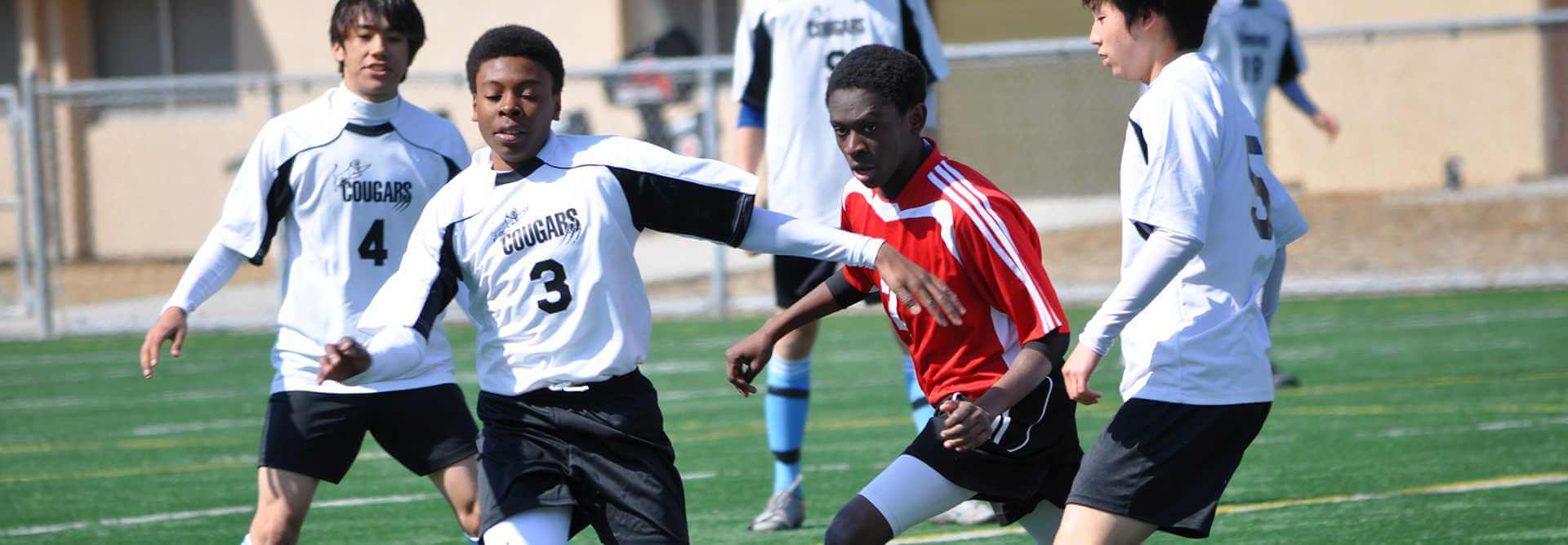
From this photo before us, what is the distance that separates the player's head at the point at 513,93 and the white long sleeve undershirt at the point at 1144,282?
1.30 meters

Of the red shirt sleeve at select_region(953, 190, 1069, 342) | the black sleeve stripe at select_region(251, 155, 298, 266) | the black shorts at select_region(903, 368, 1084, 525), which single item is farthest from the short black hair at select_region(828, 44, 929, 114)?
the black sleeve stripe at select_region(251, 155, 298, 266)

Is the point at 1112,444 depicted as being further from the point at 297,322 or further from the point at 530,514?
the point at 297,322

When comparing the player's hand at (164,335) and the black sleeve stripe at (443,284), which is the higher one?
the black sleeve stripe at (443,284)

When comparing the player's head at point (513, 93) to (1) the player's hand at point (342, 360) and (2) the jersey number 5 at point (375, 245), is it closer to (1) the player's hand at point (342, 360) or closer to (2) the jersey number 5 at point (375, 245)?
(1) the player's hand at point (342, 360)

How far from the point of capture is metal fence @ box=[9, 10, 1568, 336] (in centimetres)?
1505

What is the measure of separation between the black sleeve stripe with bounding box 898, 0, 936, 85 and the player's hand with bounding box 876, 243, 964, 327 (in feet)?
9.55

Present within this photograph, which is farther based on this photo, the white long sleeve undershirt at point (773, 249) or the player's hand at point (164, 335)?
the player's hand at point (164, 335)

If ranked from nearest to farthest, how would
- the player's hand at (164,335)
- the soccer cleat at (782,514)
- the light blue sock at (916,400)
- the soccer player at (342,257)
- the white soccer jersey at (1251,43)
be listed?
the player's hand at (164,335)
the soccer player at (342,257)
the light blue sock at (916,400)
the soccer cleat at (782,514)
the white soccer jersey at (1251,43)

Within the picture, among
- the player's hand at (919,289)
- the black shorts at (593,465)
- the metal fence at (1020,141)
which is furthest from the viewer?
the metal fence at (1020,141)

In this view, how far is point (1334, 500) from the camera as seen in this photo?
6.37 m

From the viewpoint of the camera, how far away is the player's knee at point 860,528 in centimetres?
407

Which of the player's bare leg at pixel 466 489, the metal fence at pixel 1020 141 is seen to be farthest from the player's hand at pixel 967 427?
the metal fence at pixel 1020 141

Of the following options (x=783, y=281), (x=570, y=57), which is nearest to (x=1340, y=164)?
(x=570, y=57)

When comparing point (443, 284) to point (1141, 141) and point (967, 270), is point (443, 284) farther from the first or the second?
point (1141, 141)
